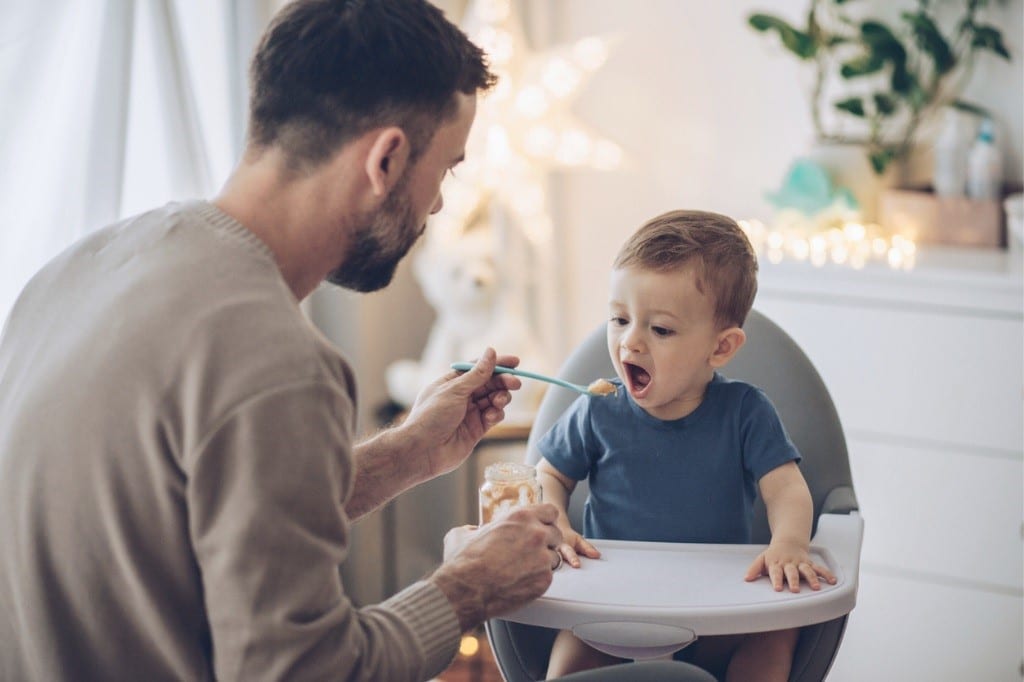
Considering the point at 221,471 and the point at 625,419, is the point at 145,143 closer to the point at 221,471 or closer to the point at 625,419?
the point at 625,419

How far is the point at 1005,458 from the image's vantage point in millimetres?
2398

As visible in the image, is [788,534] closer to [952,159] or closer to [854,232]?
[854,232]

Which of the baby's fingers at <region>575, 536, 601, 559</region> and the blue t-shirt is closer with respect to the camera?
the baby's fingers at <region>575, 536, 601, 559</region>

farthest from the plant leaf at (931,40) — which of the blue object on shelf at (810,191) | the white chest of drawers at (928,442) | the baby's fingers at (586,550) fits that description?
the baby's fingers at (586,550)

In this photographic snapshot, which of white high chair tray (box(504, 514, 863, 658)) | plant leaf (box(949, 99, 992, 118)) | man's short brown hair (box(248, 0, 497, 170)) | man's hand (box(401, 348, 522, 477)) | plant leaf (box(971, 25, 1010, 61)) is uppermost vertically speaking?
man's short brown hair (box(248, 0, 497, 170))

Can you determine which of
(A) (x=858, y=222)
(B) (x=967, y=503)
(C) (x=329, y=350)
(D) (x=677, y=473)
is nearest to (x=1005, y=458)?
(B) (x=967, y=503)

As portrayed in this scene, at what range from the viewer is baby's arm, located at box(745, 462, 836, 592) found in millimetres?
1362

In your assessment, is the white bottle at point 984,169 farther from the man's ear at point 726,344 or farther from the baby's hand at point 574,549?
the baby's hand at point 574,549

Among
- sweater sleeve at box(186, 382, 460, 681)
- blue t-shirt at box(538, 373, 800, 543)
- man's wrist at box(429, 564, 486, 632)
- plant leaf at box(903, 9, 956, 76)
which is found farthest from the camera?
plant leaf at box(903, 9, 956, 76)

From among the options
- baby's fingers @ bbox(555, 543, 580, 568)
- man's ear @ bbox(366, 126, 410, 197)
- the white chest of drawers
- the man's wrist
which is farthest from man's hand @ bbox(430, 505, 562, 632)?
the white chest of drawers

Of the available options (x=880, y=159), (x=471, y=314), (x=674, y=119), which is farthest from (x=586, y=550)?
(x=674, y=119)

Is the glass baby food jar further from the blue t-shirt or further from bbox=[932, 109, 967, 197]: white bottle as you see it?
bbox=[932, 109, 967, 197]: white bottle

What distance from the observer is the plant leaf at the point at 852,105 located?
276cm

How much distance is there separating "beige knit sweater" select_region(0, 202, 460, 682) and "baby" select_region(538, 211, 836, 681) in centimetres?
44
